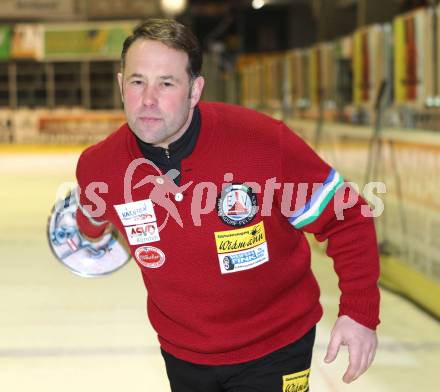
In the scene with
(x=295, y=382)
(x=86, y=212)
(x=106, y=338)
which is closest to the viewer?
(x=295, y=382)

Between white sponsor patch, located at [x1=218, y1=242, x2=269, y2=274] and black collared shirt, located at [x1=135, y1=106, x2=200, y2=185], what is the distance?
21cm

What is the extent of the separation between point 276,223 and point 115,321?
10.4 ft

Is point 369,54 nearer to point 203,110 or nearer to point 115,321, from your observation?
point 115,321

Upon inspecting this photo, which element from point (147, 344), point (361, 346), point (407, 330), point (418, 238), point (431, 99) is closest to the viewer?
point (361, 346)

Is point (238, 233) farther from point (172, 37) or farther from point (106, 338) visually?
point (106, 338)

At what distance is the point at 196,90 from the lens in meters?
1.98

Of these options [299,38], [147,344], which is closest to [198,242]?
[147,344]

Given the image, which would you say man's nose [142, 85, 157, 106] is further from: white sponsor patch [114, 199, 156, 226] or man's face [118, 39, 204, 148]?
white sponsor patch [114, 199, 156, 226]

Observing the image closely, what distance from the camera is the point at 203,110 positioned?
206cm

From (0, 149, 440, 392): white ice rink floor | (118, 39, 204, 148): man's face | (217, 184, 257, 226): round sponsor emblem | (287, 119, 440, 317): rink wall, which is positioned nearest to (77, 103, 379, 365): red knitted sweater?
(217, 184, 257, 226): round sponsor emblem

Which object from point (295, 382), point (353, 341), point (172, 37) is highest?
point (172, 37)

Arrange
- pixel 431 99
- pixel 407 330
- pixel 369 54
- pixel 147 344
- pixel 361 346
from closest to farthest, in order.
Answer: pixel 361 346 → pixel 147 344 → pixel 407 330 → pixel 431 99 → pixel 369 54

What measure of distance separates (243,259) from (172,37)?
0.54 meters

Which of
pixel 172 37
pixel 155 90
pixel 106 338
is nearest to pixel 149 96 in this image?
pixel 155 90
